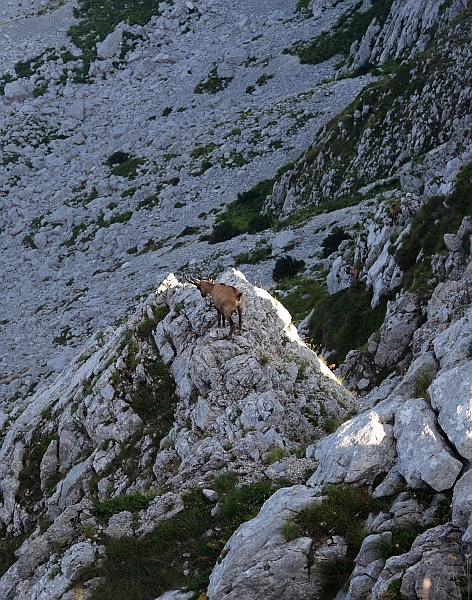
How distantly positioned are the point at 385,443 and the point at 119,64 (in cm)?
8346

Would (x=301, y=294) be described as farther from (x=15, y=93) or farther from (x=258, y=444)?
(x=15, y=93)

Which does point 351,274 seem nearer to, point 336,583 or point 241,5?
point 336,583

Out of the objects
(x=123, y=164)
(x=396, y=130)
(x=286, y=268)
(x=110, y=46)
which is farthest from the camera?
(x=110, y=46)

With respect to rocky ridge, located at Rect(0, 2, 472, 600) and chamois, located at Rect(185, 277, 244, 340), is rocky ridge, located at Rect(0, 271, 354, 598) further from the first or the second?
chamois, located at Rect(185, 277, 244, 340)

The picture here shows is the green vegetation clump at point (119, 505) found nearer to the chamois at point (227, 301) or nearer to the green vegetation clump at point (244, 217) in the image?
the chamois at point (227, 301)

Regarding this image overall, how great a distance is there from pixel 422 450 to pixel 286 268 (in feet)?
105

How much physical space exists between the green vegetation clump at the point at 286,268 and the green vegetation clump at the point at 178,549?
29.0 m

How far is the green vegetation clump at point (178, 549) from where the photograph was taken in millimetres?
10609

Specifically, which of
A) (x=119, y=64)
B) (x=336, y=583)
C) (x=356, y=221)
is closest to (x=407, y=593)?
(x=336, y=583)

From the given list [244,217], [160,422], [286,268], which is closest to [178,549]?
[160,422]

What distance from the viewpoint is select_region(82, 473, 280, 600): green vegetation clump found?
34.8 ft

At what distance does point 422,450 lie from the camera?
9.18m

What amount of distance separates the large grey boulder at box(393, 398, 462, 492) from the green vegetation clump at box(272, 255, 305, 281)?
30.4 meters

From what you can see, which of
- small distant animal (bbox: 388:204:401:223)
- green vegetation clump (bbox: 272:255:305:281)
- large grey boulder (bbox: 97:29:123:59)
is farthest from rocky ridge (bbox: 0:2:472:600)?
large grey boulder (bbox: 97:29:123:59)
